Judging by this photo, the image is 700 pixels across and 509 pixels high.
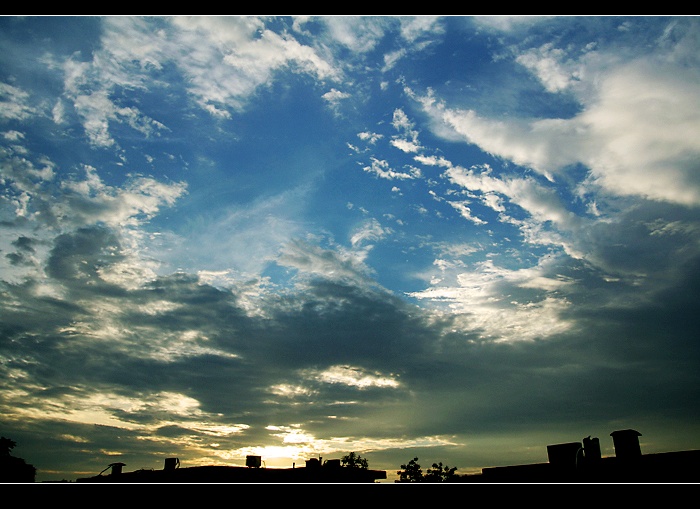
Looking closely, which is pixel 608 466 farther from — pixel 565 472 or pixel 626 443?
pixel 626 443

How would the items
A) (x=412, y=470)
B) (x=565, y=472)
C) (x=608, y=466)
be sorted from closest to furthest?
(x=608, y=466) → (x=565, y=472) → (x=412, y=470)

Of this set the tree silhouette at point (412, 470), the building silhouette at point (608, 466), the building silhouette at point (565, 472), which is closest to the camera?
the building silhouette at point (565, 472)

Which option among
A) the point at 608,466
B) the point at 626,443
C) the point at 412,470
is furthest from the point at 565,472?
the point at 412,470

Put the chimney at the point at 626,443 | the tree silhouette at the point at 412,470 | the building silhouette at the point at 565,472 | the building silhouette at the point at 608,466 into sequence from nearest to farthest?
the building silhouette at the point at 565,472 < the building silhouette at the point at 608,466 < the chimney at the point at 626,443 < the tree silhouette at the point at 412,470

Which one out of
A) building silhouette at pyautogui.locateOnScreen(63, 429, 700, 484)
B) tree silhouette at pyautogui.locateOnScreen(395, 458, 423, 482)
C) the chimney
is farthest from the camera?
tree silhouette at pyautogui.locateOnScreen(395, 458, 423, 482)

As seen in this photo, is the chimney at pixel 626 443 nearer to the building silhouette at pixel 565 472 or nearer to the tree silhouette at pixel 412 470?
the building silhouette at pixel 565 472

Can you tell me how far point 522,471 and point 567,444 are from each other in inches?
115

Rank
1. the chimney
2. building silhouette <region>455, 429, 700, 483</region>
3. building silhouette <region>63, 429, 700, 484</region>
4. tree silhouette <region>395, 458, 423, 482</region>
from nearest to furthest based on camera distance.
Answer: building silhouette <region>63, 429, 700, 484</region> → building silhouette <region>455, 429, 700, 483</region> → the chimney → tree silhouette <region>395, 458, 423, 482</region>

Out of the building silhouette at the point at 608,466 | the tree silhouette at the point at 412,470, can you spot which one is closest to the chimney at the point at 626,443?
the building silhouette at the point at 608,466

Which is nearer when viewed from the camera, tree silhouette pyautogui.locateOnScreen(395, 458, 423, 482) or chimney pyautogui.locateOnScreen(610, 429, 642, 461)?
chimney pyautogui.locateOnScreen(610, 429, 642, 461)

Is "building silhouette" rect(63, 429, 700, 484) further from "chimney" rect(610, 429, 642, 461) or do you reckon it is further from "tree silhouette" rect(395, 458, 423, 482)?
"tree silhouette" rect(395, 458, 423, 482)

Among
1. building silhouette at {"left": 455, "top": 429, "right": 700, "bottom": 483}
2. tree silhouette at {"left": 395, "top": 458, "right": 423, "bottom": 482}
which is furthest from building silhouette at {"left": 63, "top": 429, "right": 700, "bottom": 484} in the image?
tree silhouette at {"left": 395, "top": 458, "right": 423, "bottom": 482}
